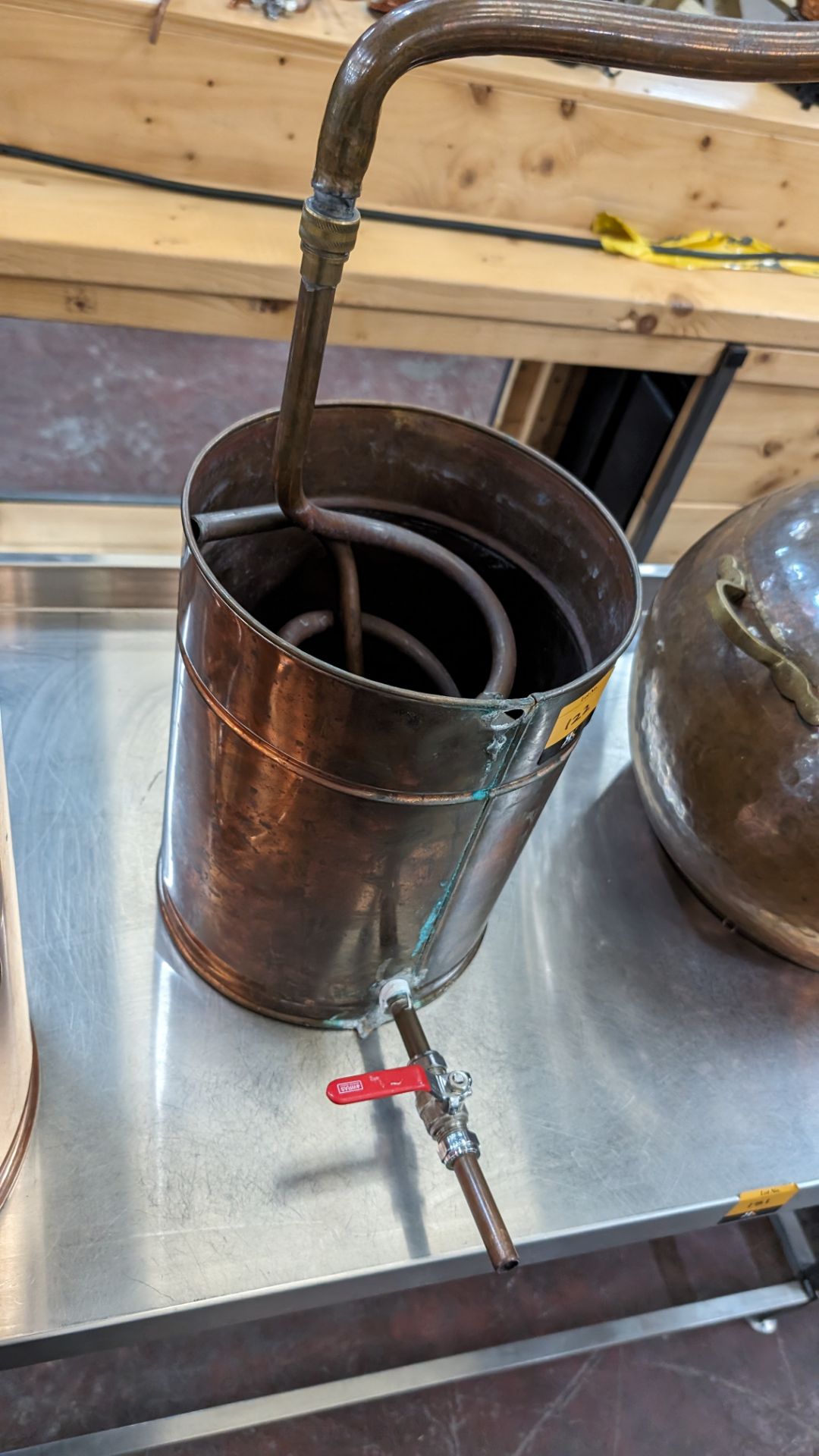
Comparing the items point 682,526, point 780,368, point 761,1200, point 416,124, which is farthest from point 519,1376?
point 416,124

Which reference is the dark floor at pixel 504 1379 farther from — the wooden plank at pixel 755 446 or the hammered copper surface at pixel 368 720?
the wooden plank at pixel 755 446

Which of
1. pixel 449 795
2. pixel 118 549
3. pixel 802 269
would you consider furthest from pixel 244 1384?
pixel 802 269

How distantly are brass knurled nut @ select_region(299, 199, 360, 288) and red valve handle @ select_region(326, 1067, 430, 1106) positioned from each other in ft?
1.60

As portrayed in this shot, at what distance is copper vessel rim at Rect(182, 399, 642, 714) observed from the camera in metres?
0.51

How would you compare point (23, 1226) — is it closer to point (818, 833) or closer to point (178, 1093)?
point (178, 1093)

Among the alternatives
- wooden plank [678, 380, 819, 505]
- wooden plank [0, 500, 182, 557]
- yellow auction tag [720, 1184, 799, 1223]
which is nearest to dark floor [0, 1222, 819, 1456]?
yellow auction tag [720, 1184, 799, 1223]

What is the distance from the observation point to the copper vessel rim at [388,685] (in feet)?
1.68

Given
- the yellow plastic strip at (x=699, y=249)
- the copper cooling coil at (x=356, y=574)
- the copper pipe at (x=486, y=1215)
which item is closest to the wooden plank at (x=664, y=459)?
the yellow plastic strip at (x=699, y=249)

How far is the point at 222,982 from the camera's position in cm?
79

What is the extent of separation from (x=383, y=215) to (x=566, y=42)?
111 centimetres

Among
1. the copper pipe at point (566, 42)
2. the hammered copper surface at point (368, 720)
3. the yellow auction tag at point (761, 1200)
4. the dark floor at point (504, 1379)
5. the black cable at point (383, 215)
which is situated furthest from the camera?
the black cable at point (383, 215)

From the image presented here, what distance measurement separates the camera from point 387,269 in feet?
4.35

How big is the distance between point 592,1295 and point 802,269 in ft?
4.96

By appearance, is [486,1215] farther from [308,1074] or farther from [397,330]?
[397,330]
